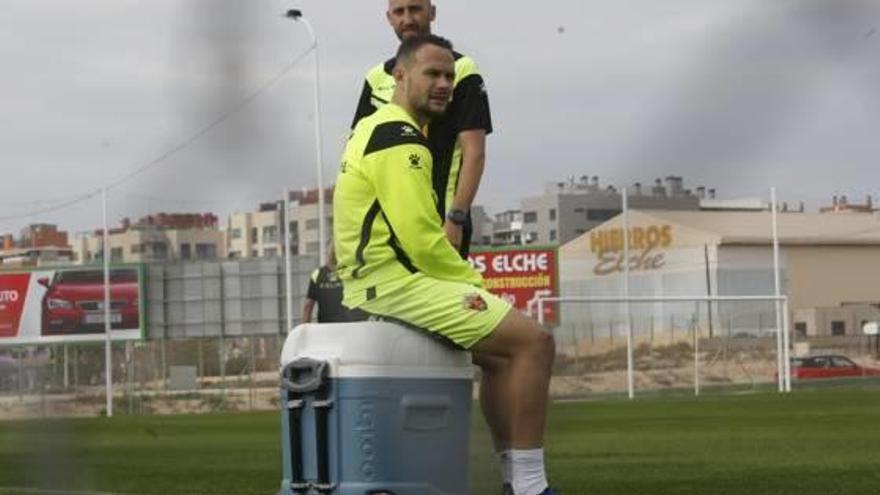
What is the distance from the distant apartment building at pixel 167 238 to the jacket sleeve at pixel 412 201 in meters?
0.51

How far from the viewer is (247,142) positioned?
4.53 meters

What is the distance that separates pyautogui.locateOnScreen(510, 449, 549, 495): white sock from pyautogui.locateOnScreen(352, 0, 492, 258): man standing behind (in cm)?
73

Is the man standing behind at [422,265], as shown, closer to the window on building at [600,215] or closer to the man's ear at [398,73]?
the man's ear at [398,73]

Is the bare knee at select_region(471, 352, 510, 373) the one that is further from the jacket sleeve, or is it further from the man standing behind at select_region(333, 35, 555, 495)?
the jacket sleeve

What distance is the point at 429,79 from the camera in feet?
18.3

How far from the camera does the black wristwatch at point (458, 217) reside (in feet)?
19.5

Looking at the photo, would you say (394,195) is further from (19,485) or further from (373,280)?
(19,485)

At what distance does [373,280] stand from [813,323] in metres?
50.2

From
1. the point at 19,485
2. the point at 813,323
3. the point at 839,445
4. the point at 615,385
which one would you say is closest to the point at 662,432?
the point at 839,445

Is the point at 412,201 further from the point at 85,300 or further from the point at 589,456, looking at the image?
the point at 85,300

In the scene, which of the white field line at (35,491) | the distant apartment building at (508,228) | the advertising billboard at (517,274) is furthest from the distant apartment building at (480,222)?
the advertising billboard at (517,274)

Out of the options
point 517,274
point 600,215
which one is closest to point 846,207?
point 600,215

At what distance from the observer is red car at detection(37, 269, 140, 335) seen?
975cm

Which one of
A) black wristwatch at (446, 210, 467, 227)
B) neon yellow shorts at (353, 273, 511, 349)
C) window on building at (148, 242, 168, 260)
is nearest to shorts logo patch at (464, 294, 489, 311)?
neon yellow shorts at (353, 273, 511, 349)
